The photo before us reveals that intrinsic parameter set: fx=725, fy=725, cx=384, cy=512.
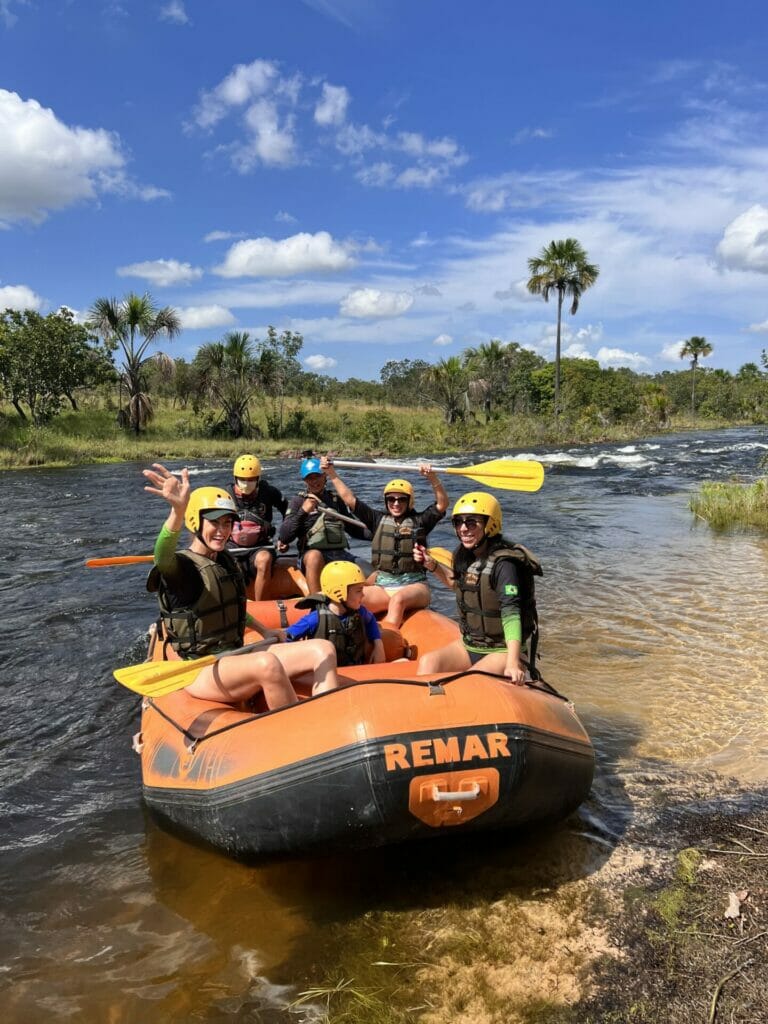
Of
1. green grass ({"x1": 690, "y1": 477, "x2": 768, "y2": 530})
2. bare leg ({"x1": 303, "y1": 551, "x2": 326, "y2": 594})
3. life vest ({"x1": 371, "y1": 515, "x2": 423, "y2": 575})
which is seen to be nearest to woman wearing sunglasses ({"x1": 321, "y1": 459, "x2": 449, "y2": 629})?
life vest ({"x1": 371, "y1": 515, "x2": 423, "y2": 575})

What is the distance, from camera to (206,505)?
3.46 metres

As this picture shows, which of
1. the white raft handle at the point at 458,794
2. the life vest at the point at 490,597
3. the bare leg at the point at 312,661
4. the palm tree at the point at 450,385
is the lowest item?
the white raft handle at the point at 458,794

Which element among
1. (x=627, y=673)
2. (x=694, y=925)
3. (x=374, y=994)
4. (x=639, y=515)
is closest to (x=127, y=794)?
(x=374, y=994)

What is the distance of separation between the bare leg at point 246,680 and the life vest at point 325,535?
7.09ft

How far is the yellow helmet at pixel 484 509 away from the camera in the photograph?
349cm

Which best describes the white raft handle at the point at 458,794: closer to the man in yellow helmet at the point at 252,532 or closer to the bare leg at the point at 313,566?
the bare leg at the point at 313,566

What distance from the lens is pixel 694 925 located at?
8.24 feet

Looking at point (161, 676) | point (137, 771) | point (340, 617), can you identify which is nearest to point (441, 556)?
point (340, 617)

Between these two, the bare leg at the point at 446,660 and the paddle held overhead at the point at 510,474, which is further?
the paddle held overhead at the point at 510,474

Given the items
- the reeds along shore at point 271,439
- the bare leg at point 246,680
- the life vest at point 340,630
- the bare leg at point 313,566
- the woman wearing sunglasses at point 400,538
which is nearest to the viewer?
the bare leg at point 246,680

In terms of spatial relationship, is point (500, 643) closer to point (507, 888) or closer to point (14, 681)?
point (507, 888)

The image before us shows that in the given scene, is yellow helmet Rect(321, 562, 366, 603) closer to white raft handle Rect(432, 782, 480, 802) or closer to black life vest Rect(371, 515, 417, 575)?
white raft handle Rect(432, 782, 480, 802)

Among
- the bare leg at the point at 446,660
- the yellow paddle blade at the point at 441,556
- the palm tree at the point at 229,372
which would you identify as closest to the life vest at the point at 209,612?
the bare leg at the point at 446,660

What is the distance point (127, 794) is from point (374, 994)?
2.08 meters
